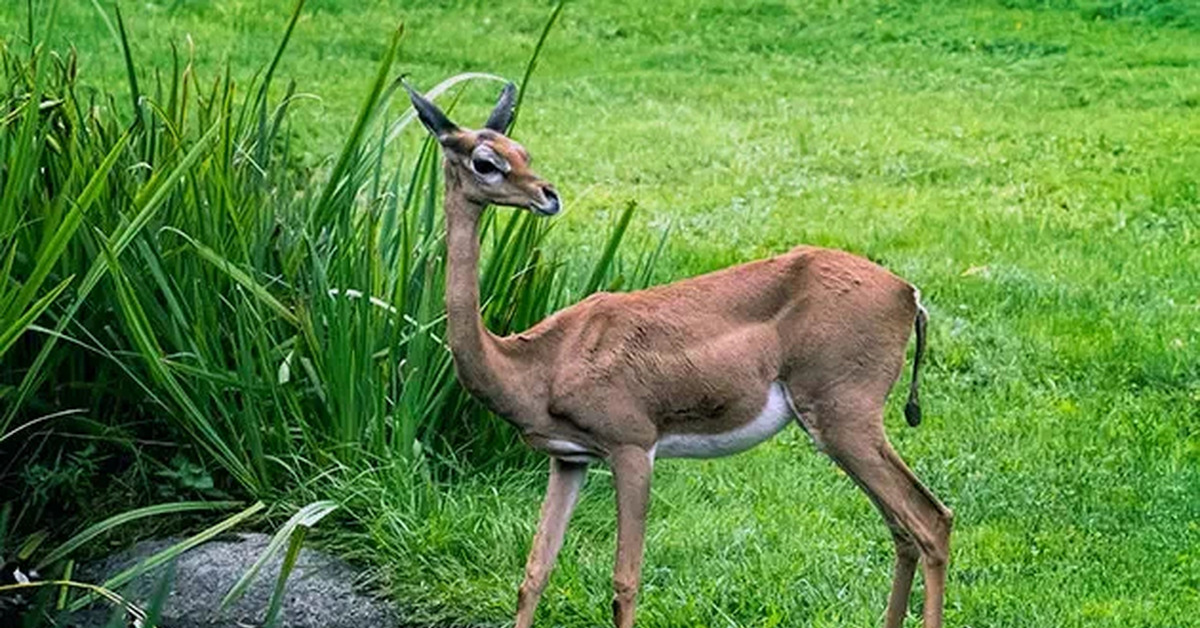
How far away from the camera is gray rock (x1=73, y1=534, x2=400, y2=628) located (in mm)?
5496

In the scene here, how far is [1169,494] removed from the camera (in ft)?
21.1

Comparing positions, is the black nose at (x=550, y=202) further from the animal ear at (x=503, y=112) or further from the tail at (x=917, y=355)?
the tail at (x=917, y=355)

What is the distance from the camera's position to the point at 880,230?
10.2 m

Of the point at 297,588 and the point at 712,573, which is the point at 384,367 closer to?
the point at 297,588

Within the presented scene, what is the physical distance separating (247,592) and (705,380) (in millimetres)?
1552

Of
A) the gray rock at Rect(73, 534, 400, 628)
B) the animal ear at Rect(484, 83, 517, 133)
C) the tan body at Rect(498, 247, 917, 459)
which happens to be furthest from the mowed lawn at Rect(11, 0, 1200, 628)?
the animal ear at Rect(484, 83, 517, 133)

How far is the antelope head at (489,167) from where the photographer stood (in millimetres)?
4211

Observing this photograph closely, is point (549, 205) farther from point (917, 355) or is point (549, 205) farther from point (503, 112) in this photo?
point (917, 355)

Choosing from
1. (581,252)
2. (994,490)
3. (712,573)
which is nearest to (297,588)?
(712,573)

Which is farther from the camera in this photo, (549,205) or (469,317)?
(469,317)

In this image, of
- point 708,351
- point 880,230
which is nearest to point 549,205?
point 708,351

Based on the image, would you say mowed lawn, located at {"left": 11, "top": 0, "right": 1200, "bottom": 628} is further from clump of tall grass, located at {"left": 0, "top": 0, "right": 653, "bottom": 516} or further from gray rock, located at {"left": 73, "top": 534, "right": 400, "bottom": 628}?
clump of tall grass, located at {"left": 0, "top": 0, "right": 653, "bottom": 516}

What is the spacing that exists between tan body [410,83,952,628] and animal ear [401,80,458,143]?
183mm

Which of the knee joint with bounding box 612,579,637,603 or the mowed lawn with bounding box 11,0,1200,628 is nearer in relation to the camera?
the knee joint with bounding box 612,579,637,603
